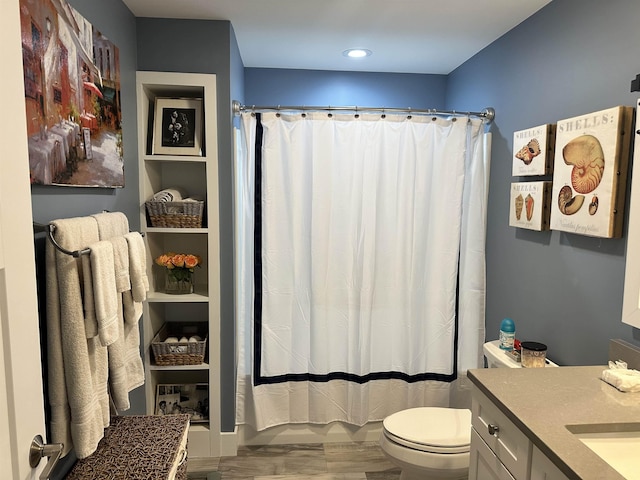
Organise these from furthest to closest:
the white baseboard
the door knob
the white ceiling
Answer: the white baseboard → the white ceiling → the door knob

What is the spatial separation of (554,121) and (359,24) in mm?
1085

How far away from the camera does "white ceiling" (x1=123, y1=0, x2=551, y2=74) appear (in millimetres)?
2107

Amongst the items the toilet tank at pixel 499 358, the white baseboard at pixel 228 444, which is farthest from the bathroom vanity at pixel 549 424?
the white baseboard at pixel 228 444

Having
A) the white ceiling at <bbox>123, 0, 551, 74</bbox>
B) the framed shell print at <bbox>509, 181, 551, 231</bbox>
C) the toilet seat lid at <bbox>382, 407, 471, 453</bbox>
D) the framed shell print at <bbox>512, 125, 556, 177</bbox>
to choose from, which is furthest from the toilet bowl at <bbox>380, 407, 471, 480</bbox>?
the white ceiling at <bbox>123, 0, 551, 74</bbox>

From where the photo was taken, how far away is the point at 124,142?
7.05ft

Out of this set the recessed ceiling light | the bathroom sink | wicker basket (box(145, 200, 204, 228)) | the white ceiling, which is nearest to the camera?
the bathroom sink

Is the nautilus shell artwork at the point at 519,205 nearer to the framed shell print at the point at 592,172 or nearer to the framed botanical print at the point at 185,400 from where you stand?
the framed shell print at the point at 592,172

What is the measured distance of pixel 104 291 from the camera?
1378 mm

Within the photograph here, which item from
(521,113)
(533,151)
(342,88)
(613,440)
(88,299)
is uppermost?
(342,88)

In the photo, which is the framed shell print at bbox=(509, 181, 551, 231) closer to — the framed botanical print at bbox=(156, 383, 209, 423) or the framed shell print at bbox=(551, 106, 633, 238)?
the framed shell print at bbox=(551, 106, 633, 238)

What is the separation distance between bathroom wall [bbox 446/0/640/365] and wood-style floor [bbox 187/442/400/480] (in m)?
1.04

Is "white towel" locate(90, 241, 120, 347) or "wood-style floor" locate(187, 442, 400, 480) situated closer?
"white towel" locate(90, 241, 120, 347)

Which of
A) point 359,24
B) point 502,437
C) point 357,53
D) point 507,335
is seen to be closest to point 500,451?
point 502,437

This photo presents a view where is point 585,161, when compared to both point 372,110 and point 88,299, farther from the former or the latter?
point 88,299
